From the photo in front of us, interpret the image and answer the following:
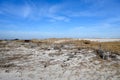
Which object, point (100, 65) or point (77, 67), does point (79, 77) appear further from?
point (100, 65)

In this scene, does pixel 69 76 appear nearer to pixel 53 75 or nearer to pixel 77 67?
pixel 53 75

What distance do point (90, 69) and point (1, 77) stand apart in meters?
4.59

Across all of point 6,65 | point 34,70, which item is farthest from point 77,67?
point 6,65

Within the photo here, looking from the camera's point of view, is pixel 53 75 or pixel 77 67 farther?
pixel 77 67

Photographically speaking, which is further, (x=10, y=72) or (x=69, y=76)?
(x=10, y=72)

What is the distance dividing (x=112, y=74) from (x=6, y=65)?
6.09 meters

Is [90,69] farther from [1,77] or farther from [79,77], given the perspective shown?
[1,77]

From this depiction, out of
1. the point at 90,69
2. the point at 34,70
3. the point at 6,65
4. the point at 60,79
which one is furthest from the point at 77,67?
the point at 6,65

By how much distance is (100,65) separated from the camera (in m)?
8.29

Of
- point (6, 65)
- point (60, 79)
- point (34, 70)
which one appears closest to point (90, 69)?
point (60, 79)

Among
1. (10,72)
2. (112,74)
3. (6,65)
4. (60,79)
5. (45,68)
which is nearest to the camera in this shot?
(60,79)

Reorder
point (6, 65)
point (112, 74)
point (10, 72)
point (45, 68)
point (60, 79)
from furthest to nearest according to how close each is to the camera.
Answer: point (6, 65) < point (45, 68) < point (10, 72) < point (112, 74) < point (60, 79)

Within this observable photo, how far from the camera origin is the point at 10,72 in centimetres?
734


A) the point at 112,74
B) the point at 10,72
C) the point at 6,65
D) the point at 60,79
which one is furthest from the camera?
the point at 6,65
